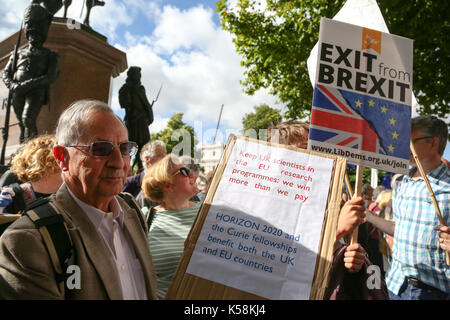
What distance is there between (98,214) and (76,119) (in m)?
0.41

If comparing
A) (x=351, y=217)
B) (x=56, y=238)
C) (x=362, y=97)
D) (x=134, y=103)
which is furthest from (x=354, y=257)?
(x=134, y=103)

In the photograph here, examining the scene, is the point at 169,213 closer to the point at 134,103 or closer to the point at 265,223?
the point at 265,223

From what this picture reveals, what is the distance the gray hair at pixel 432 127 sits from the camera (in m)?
2.75

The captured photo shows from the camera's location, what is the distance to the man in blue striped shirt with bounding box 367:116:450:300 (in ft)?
8.34

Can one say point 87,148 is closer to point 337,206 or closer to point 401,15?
point 337,206

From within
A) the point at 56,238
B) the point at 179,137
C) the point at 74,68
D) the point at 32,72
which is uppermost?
the point at 74,68

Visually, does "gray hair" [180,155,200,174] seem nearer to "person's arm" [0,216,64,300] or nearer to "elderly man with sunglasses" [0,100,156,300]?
"elderly man with sunglasses" [0,100,156,300]

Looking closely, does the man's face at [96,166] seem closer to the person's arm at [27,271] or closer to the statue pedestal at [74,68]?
the person's arm at [27,271]

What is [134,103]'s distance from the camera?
759 centimetres

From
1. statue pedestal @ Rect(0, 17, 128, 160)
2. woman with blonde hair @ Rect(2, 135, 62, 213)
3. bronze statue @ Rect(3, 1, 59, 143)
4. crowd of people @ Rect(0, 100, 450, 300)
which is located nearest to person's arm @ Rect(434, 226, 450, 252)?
crowd of people @ Rect(0, 100, 450, 300)

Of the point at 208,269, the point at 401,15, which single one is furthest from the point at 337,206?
the point at 401,15

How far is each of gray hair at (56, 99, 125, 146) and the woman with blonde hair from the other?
3.62 feet
